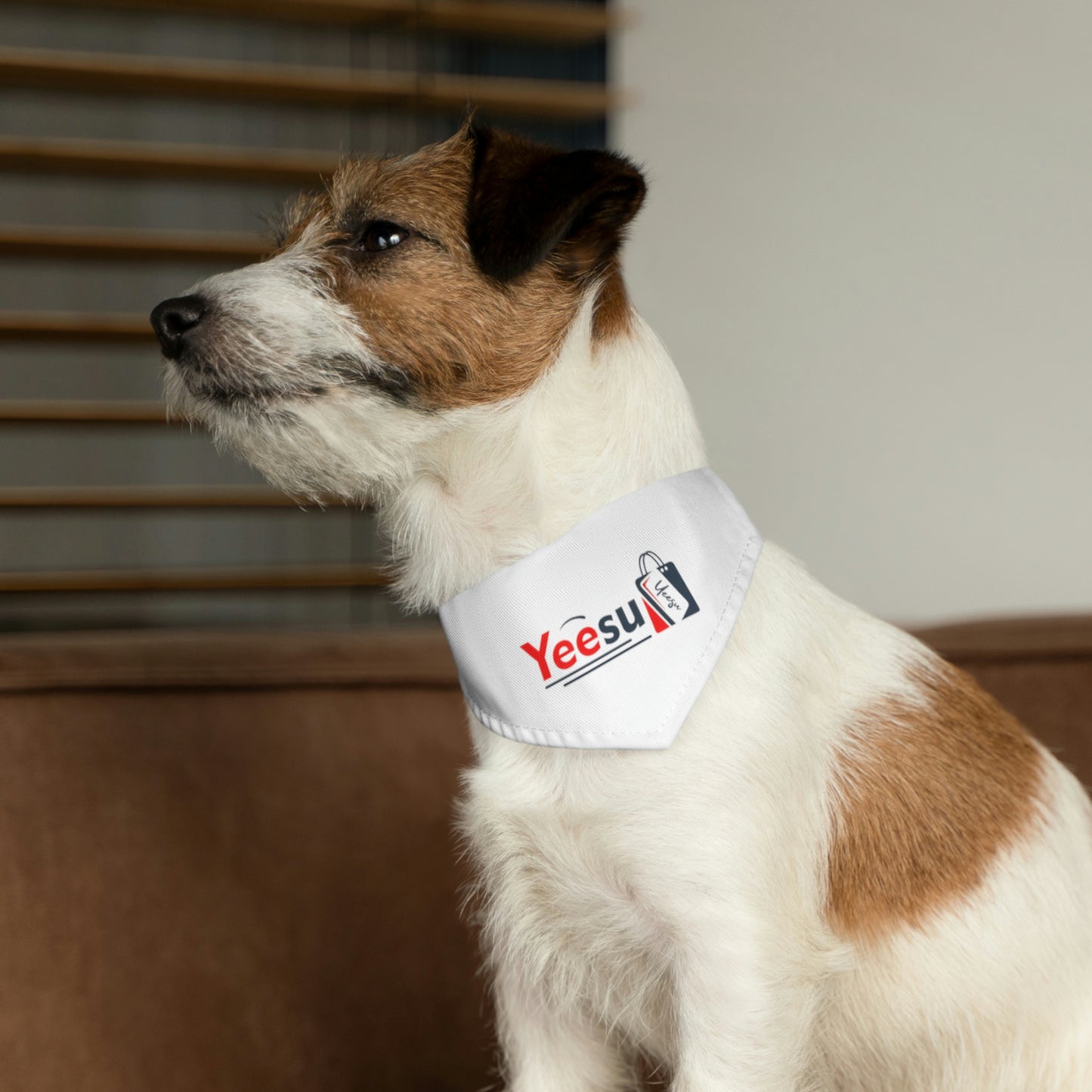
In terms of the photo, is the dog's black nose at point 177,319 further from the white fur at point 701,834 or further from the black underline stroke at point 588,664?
the black underline stroke at point 588,664

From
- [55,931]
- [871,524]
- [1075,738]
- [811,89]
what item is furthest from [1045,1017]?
[811,89]

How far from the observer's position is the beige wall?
1.91m

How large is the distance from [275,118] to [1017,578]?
3.19 meters

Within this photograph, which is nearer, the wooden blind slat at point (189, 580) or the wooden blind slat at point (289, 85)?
the wooden blind slat at point (289, 85)

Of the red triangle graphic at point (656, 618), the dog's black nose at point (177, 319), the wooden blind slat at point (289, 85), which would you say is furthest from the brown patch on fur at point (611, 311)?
the wooden blind slat at point (289, 85)

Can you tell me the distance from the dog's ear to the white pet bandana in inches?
9.3

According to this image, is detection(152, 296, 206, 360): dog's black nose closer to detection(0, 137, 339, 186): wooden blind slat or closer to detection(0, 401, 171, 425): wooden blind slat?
detection(0, 137, 339, 186): wooden blind slat

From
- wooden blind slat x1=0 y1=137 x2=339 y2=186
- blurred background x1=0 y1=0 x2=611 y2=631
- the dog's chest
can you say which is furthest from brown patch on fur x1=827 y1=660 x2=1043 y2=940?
wooden blind slat x1=0 y1=137 x2=339 y2=186

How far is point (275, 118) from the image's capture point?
4.15 meters

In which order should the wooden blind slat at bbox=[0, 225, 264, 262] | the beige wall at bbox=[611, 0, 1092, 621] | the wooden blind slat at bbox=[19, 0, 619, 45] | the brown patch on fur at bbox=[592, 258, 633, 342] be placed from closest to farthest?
the brown patch on fur at bbox=[592, 258, 633, 342] → the beige wall at bbox=[611, 0, 1092, 621] → the wooden blind slat at bbox=[19, 0, 619, 45] → the wooden blind slat at bbox=[0, 225, 264, 262]

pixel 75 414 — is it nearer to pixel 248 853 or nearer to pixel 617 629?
pixel 248 853

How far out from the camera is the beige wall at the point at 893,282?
1910 mm

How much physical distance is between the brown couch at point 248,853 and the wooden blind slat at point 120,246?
219 cm

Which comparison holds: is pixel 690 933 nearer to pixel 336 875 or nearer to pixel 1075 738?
pixel 336 875
